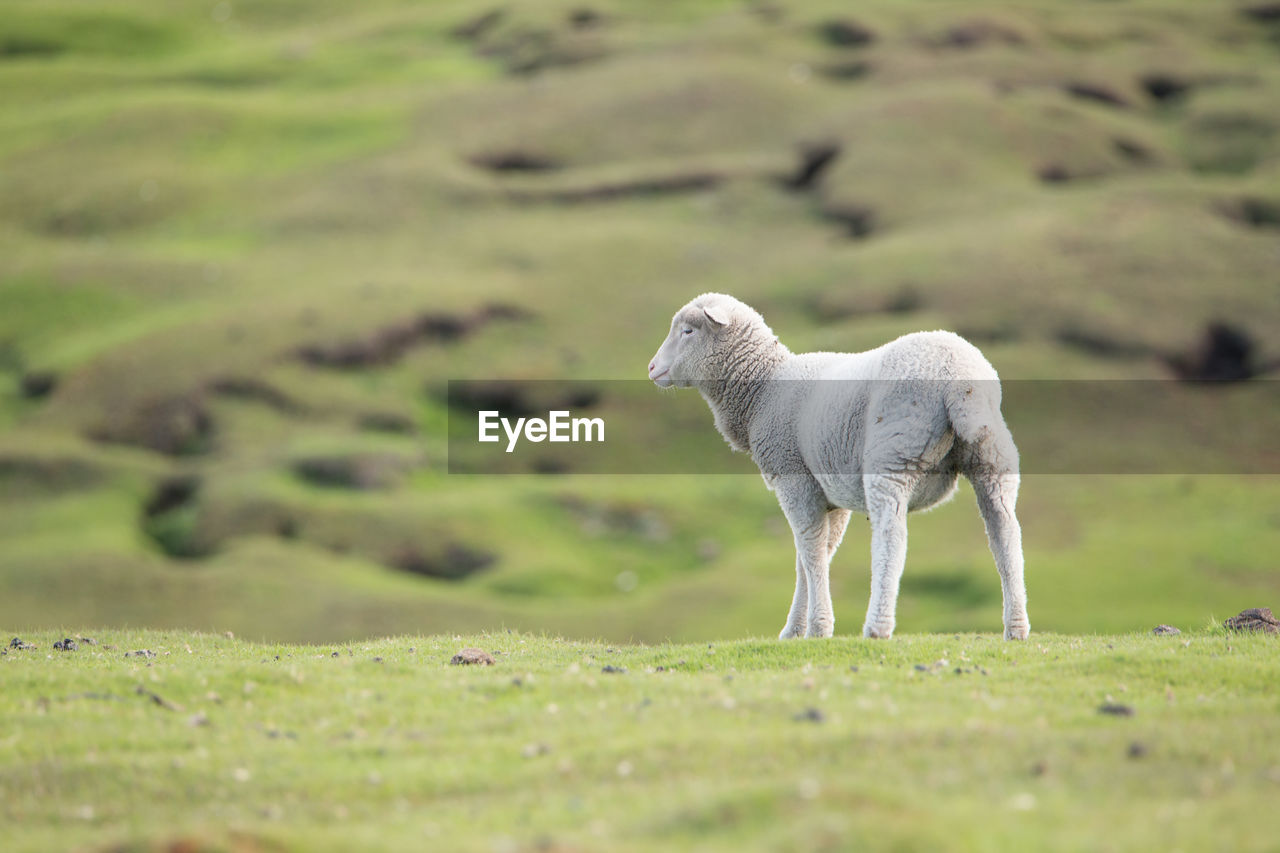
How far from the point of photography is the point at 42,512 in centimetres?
6988

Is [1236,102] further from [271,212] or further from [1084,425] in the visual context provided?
[271,212]

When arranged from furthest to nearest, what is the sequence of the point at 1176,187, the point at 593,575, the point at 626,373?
the point at 1176,187
the point at 626,373
the point at 593,575

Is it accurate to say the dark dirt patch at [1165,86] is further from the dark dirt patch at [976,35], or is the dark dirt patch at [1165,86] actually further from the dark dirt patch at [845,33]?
the dark dirt patch at [845,33]

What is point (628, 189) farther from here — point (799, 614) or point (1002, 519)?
point (1002, 519)

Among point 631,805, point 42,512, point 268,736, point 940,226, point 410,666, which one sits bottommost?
point 42,512

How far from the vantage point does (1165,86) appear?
445ft

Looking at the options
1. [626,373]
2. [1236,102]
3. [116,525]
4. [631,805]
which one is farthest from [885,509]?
[1236,102]

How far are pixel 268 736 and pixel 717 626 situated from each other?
43.1 m

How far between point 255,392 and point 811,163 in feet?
190

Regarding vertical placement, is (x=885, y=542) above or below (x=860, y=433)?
below

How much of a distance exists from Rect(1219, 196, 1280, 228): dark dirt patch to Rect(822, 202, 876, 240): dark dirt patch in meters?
25.5

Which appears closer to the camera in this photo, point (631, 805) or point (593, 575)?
point (631, 805)
